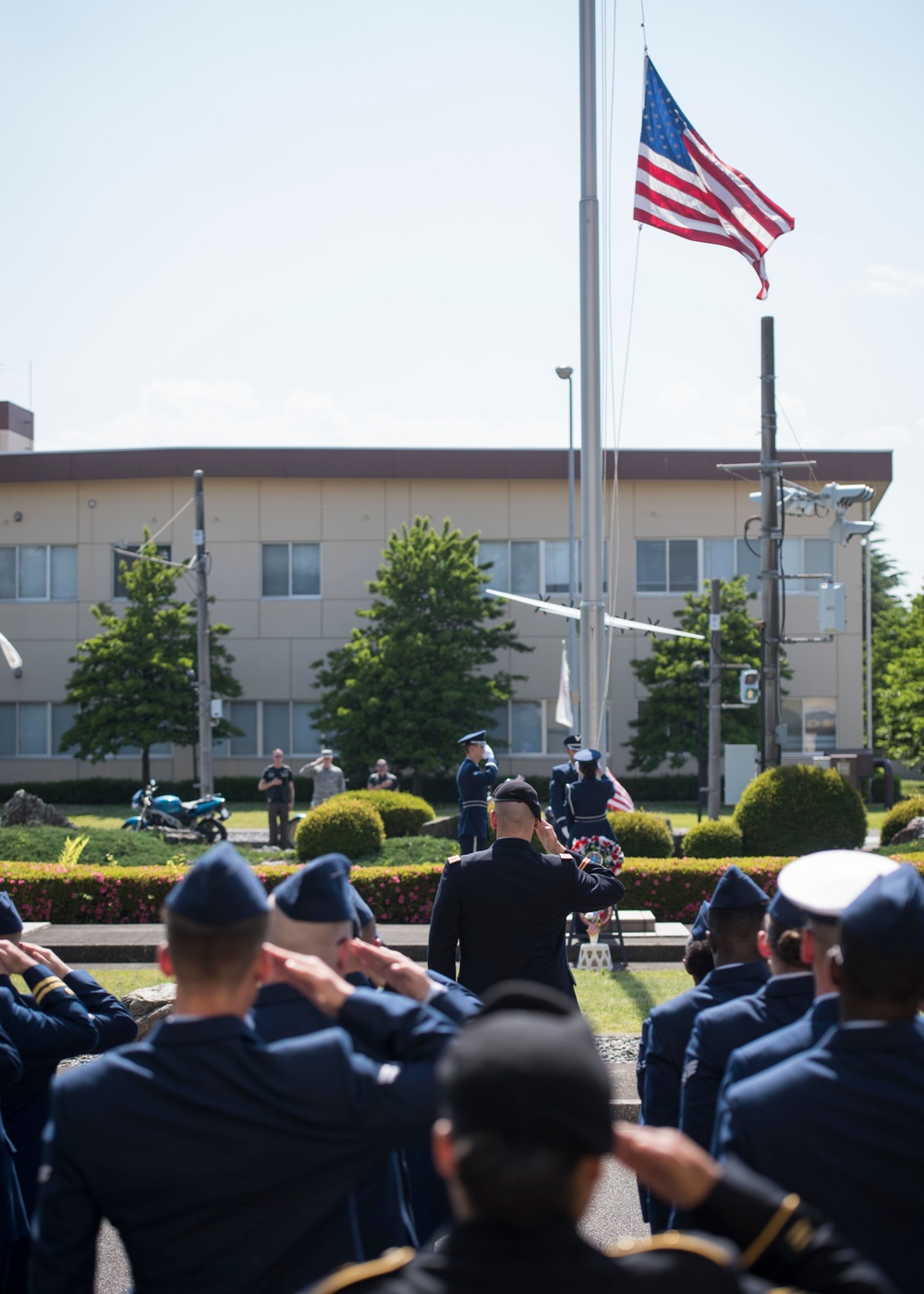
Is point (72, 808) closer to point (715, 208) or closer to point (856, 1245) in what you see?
point (715, 208)

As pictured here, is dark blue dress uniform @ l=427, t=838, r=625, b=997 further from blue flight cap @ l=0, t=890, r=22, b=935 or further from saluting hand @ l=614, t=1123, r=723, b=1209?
saluting hand @ l=614, t=1123, r=723, b=1209

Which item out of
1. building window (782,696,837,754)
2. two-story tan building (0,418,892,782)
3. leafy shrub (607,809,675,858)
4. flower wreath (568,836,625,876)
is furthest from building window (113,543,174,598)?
flower wreath (568,836,625,876)

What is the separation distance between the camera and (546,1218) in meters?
1.63

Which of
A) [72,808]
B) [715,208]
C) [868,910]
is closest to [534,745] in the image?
[72,808]

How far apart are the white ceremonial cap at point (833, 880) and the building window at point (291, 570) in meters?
35.9

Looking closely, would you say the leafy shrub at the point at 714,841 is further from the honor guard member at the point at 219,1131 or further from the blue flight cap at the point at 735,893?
the honor guard member at the point at 219,1131

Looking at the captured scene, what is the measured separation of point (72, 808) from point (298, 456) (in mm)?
12367

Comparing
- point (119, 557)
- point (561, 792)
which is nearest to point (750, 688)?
point (561, 792)

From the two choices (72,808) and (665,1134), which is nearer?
(665,1134)

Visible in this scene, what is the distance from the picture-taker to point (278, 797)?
2222 cm

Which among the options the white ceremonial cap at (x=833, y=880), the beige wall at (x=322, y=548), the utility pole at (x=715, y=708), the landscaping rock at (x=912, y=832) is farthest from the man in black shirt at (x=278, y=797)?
the white ceremonial cap at (x=833, y=880)

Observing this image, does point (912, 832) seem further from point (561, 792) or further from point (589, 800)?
point (589, 800)

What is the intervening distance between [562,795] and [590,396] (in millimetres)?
4338

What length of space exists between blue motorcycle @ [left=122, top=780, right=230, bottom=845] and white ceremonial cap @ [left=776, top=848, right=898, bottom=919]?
19826 millimetres
